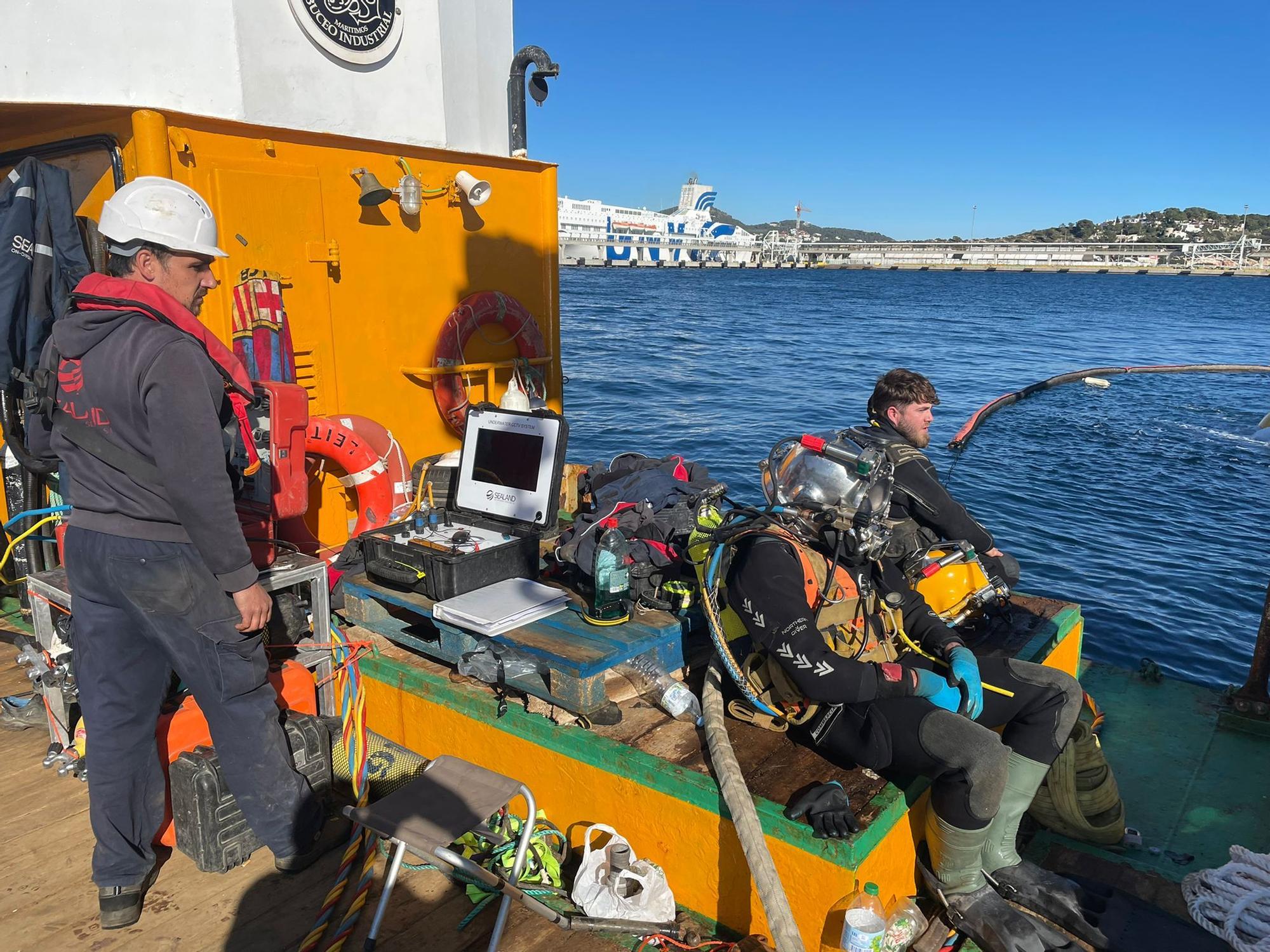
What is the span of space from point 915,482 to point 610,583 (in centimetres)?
150

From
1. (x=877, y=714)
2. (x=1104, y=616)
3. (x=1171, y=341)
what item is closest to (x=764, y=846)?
(x=877, y=714)

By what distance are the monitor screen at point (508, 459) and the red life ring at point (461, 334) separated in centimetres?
131

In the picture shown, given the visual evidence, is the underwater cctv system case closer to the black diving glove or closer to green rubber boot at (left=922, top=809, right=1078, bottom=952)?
the black diving glove

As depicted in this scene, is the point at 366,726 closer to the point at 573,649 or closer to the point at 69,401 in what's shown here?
the point at 573,649

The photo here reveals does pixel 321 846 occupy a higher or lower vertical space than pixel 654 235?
lower

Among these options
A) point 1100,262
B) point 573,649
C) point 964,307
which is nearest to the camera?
point 573,649

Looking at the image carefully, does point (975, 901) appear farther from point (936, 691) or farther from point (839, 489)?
point (839, 489)

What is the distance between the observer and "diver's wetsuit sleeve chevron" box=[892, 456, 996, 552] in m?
3.83

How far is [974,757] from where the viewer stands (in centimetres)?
264

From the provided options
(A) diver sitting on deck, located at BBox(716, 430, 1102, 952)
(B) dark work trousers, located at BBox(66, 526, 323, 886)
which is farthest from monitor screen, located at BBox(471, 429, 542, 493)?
(B) dark work trousers, located at BBox(66, 526, 323, 886)

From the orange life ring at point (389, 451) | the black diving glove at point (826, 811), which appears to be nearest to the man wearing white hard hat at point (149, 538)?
the black diving glove at point (826, 811)

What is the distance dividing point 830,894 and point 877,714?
0.59 metres

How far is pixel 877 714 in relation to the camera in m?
2.79

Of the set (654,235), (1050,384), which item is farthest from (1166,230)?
(1050,384)
